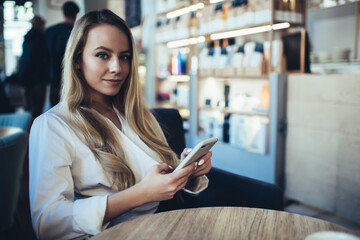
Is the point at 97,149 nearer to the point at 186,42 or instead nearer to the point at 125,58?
the point at 125,58

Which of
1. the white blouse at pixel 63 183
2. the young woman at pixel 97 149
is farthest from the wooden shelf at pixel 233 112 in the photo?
the white blouse at pixel 63 183

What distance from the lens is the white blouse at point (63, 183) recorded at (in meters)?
0.99

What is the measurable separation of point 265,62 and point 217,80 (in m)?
0.84

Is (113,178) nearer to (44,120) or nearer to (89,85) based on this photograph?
(44,120)

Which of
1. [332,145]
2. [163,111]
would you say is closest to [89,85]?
[163,111]

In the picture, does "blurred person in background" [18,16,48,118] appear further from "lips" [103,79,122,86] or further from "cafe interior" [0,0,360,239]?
"lips" [103,79,122,86]

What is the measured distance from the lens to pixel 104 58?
50.2 inches

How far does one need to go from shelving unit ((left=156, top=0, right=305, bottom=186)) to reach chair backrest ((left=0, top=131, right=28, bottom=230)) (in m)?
1.76

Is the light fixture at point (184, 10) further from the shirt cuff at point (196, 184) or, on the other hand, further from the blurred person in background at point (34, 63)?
the shirt cuff at point (196, 184)

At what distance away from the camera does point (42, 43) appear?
3865 millimetres

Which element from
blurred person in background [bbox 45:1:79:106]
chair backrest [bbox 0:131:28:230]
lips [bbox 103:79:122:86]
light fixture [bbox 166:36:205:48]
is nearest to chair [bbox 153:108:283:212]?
lips [bbox 103:79:122:86]

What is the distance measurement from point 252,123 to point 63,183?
103 inches

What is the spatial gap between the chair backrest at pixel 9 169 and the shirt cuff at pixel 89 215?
0.84 metres

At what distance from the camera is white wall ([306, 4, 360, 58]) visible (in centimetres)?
524
